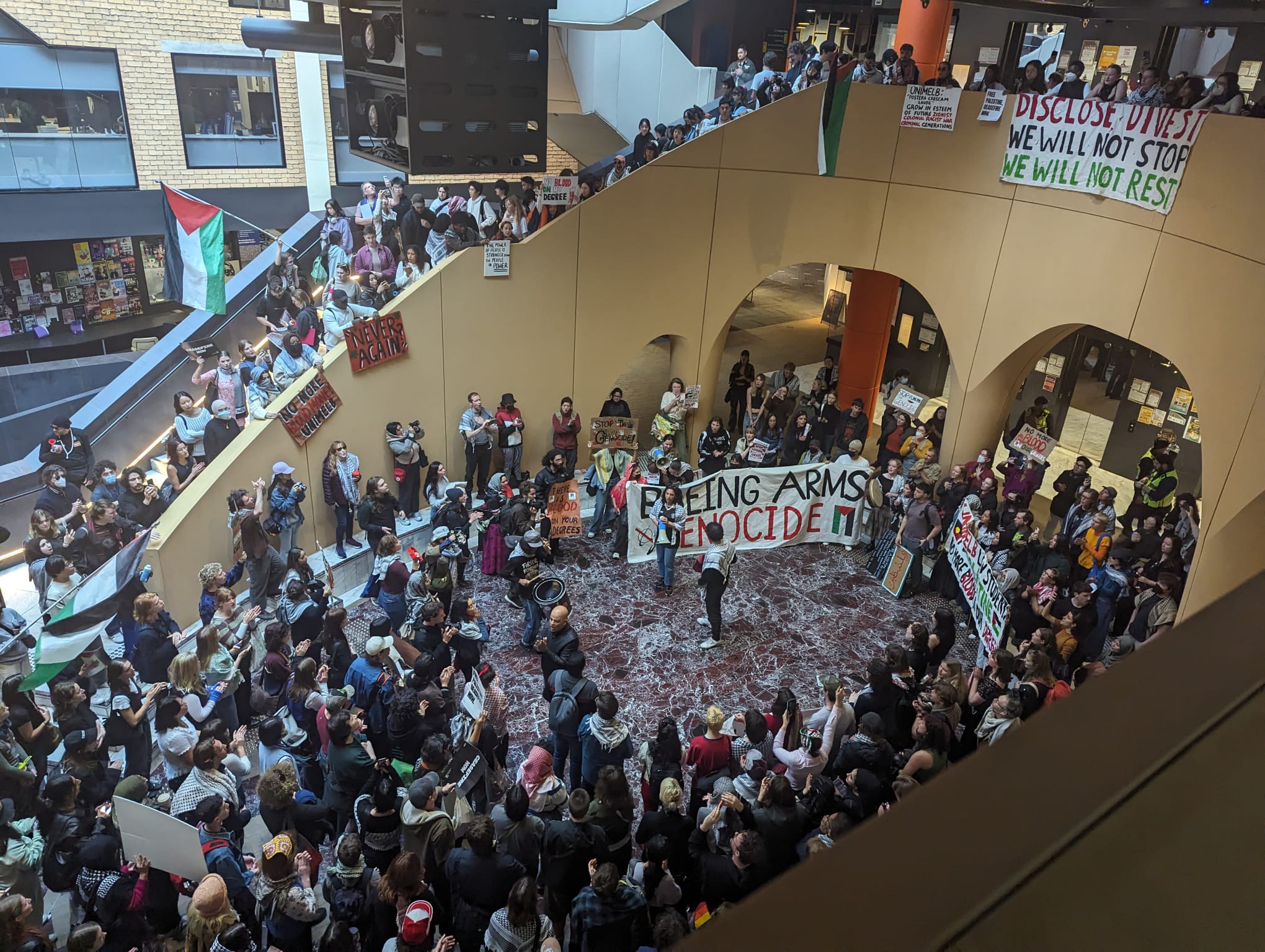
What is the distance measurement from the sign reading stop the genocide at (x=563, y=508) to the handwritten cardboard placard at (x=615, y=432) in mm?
2180

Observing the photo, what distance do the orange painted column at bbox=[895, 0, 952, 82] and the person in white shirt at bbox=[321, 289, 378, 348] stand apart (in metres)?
9.26

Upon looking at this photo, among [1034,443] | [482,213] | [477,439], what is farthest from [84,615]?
[1034,443]

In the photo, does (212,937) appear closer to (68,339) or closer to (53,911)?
(53,911)

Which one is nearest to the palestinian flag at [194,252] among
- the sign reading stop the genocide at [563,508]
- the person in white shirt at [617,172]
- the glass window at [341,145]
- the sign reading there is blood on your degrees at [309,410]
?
the sign reading there is blood on your degrees at [309,410]

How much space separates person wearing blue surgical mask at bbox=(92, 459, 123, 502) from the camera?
8.67 meters

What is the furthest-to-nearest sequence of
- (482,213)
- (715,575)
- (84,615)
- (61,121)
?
(61,121) < (482,213) < (715,575) < (84,615)

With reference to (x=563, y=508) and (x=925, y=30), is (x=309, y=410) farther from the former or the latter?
(x=925, y=30)

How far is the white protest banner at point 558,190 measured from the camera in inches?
490

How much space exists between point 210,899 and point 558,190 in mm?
10353

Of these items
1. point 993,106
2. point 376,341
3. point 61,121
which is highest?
point 993,106

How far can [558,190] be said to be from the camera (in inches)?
491

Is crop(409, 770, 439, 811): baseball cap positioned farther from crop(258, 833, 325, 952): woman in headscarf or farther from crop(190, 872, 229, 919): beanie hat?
crop(190, 872, 229, 919): beanie hat

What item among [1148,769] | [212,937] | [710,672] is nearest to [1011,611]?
[710,672]

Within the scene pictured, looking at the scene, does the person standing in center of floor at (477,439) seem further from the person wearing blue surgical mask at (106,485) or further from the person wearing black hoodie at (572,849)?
the person wearing black hoodie at (572,849)
